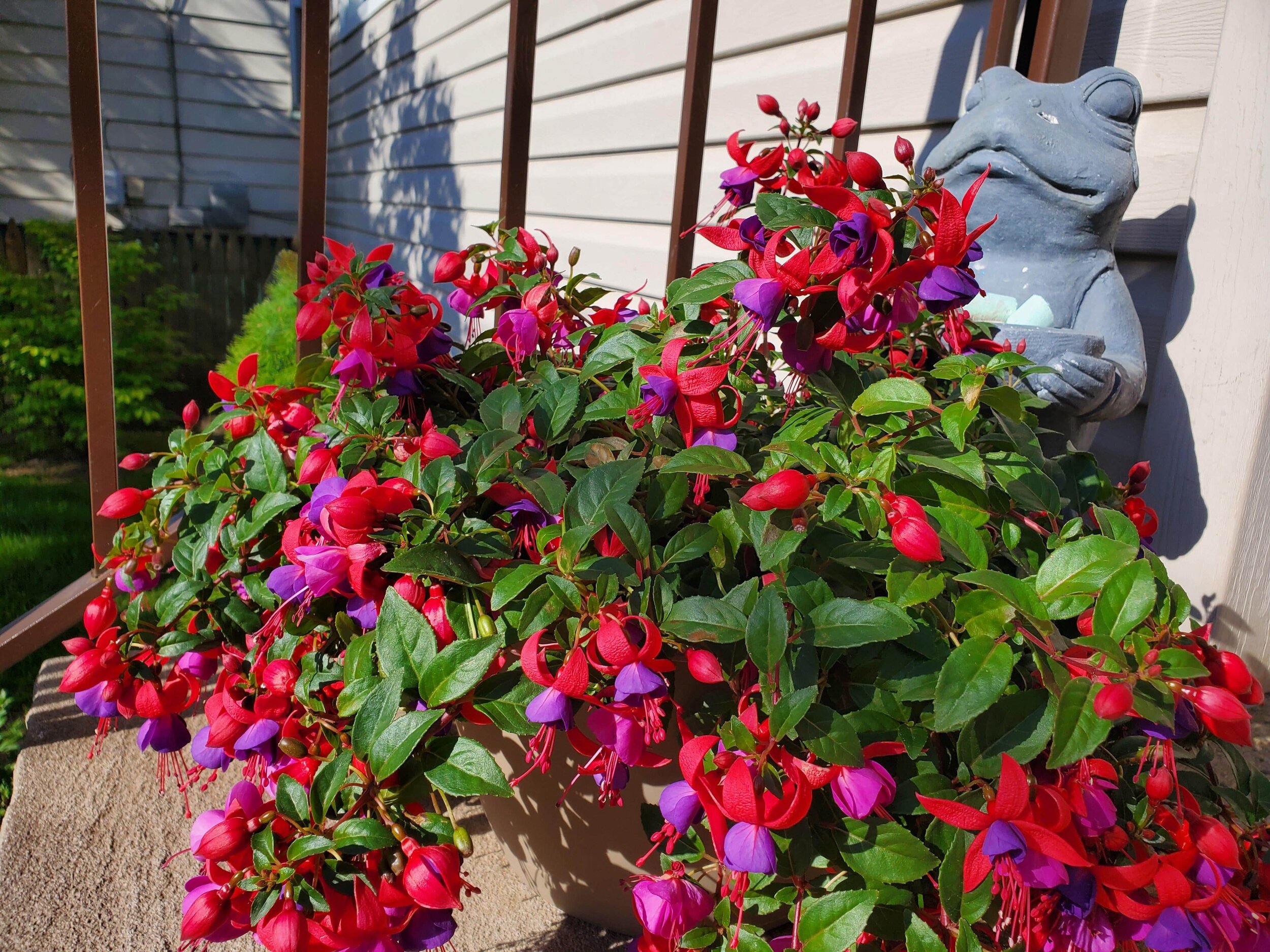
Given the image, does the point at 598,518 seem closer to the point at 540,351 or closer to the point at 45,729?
the point at 540,351

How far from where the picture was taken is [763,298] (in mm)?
589

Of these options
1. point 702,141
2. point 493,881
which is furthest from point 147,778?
point 702,141

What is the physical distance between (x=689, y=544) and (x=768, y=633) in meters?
0.12

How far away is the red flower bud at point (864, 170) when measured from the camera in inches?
26.3

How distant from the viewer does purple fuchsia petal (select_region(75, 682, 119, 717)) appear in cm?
81

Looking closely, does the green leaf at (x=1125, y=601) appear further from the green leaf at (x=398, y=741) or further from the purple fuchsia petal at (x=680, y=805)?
the green leaf at (x=398, y=741)

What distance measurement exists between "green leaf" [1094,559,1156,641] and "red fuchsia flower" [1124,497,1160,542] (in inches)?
17.2

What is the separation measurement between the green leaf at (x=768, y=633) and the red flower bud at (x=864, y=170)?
356mm

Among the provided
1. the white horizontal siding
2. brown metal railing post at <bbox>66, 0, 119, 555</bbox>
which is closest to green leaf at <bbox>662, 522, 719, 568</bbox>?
brown metal railing post at <bbox>66, 0, 119, 555</bbox>

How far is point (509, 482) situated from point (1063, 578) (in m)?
0.42

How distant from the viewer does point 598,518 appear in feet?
1.96

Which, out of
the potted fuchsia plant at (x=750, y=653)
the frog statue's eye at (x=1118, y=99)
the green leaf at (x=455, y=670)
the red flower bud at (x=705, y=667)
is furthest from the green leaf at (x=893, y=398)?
the frog statue's eye at (x=1118, y=99)

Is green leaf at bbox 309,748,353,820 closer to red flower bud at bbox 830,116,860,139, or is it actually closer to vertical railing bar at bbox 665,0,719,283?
red flower bud at bbox 830,116,860,139

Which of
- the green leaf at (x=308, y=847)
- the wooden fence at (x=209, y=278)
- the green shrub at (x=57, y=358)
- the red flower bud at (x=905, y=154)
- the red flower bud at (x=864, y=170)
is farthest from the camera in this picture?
the wooden fence at (x=209, y=278)
